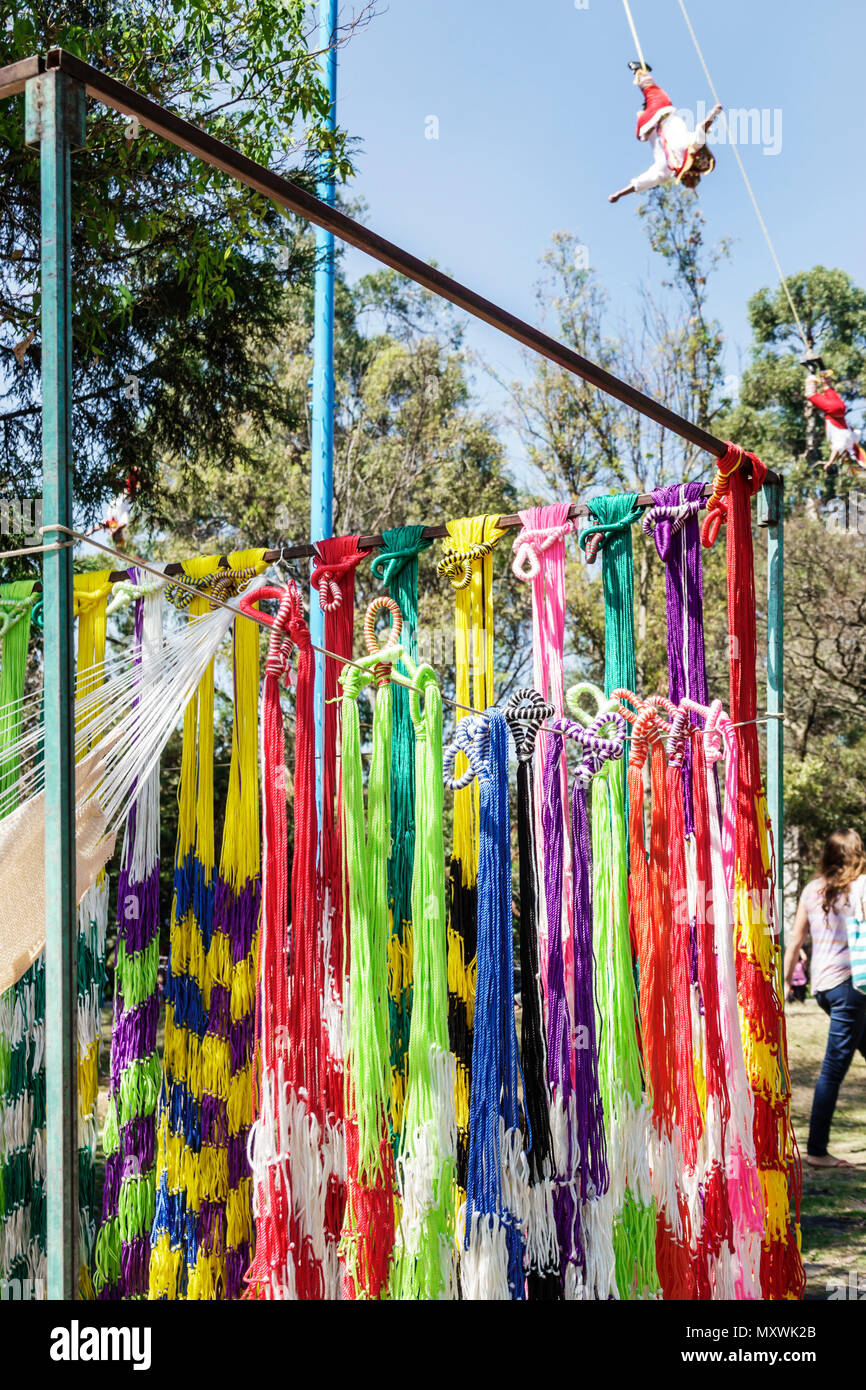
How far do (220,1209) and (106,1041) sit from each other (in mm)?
5067

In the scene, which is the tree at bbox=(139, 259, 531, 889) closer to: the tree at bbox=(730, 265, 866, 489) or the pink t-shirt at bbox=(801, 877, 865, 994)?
the tree at bbox=(730, 265, 866, 489)

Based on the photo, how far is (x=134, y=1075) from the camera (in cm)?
247

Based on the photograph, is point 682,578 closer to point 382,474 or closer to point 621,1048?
point 621,1048

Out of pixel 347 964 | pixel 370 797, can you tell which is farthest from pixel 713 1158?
pixel 370 797

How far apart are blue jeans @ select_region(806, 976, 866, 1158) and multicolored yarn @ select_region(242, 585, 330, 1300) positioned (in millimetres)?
3087

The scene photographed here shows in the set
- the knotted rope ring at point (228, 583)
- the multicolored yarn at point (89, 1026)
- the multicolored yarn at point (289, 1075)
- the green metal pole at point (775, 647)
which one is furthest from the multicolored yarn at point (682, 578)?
the multicolored yarn at point (89, 1026)

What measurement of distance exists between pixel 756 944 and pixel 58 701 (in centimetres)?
133

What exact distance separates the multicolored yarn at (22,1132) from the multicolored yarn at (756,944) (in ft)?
4.67

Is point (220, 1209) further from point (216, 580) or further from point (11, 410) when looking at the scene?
point (11, 410)

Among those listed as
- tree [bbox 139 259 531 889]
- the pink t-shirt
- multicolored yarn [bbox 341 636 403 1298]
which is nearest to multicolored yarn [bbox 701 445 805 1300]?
multicolored yarn [bbox 341 636 403 1298]

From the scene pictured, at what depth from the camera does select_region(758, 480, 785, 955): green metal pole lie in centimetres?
235

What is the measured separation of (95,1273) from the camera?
2.46 m

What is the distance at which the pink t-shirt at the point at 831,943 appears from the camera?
4539mm
